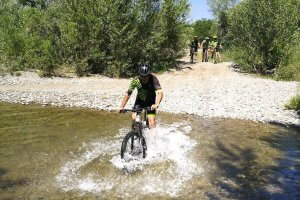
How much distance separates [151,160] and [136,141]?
83 centimetres

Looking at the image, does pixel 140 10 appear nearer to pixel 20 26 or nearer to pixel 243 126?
pixel 20 26

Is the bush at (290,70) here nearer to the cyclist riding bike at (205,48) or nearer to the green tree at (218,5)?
the cyclist riding bike at (205,48)

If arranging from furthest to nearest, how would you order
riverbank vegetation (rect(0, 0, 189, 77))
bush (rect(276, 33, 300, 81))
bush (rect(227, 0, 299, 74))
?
1. bush (rect(276, 33, 300, 81))
2. bush (rect(227, 0, 299, 74))
3. riverbank vegetation (rect(0, 0, 189, 77))

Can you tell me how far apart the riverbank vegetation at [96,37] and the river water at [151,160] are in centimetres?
1154

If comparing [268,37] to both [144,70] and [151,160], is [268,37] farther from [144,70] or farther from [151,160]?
[144,70]

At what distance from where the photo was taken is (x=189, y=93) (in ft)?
73.8

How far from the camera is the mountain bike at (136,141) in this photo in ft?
33.0

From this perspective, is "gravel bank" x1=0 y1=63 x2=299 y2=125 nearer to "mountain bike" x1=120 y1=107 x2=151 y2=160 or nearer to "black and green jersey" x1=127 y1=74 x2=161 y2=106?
"black and green jersey" x1=127 y1=74 x2=161 y2=106

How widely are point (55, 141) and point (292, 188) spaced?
740cm

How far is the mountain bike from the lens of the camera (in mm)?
10055

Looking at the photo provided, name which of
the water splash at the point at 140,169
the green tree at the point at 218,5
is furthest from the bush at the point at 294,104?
the green tree at the point at 218,5

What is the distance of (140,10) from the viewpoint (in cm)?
2778

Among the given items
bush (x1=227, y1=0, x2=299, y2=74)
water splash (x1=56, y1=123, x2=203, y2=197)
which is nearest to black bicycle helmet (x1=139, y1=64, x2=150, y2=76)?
water splash (x1=56, y1=123, x2=203, y2=197)

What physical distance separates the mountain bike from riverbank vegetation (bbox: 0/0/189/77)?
660 inches
